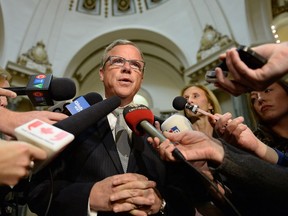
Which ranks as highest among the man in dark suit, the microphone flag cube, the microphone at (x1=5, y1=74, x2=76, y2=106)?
the microphone at (x1=5, y1=74, x2=76, y2=106)

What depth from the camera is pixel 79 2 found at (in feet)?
28.5

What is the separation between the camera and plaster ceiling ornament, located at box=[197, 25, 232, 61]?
6.51 metres

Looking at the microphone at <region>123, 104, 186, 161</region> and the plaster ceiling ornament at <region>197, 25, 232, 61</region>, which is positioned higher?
the plaster ceiling ornament at <region>197, 25, 232, 61</region>

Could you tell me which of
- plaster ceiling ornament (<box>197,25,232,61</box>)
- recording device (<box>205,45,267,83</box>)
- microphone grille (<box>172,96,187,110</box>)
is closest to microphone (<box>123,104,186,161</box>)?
recording device (<box>205,45,267,83</box>)

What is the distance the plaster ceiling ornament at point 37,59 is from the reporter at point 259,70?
7228 millimetres

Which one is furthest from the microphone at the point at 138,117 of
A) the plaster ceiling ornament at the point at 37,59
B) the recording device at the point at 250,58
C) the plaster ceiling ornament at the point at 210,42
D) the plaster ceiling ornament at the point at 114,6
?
the plaster ceiling ornament at the point at 114,6

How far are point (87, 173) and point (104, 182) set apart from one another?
174mm

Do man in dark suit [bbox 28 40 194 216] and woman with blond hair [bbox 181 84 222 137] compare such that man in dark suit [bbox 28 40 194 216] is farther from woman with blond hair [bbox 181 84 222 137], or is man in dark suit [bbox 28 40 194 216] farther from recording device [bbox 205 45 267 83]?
woman with blond hair [bbox 181 84 222 137]

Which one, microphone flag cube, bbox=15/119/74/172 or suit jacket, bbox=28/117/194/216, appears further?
suit jacket, bbox=28/117/194/216

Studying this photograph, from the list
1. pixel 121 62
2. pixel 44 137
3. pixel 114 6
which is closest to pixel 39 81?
pixel 44 137

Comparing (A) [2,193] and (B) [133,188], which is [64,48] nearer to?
(A) [2,193]

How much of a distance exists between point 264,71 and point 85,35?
8.46m

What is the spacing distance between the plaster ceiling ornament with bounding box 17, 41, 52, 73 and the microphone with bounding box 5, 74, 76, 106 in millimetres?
6707

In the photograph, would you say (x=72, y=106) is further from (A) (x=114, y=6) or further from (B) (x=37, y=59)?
(A) (x=114, y=6)
